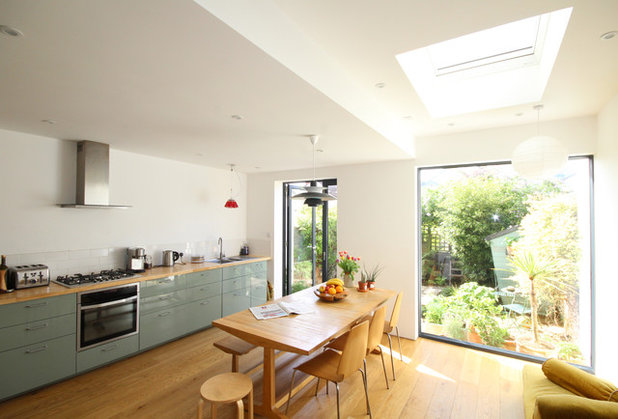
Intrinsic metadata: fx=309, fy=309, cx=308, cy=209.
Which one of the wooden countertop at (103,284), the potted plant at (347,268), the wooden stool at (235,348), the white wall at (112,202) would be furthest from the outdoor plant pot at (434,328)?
the white wall at (112,202)

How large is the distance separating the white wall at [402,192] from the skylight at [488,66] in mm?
868

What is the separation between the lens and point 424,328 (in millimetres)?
4266

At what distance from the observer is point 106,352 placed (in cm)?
328

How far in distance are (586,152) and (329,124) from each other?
279cm

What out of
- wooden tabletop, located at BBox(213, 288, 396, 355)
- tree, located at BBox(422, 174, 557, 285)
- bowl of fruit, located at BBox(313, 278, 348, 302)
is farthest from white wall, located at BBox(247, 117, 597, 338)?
bowl of fruit, located at BBox(313, 278, 348, 302)

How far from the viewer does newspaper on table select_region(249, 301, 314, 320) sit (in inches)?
103

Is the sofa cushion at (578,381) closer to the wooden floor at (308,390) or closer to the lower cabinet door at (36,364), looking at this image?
the wooden floor at (308,390)

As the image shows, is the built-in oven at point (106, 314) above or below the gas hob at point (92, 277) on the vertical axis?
below

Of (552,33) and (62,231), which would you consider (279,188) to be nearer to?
(62,231)

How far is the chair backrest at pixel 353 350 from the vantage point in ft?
7.36

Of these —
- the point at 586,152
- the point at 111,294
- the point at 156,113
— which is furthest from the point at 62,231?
the point at 586,152

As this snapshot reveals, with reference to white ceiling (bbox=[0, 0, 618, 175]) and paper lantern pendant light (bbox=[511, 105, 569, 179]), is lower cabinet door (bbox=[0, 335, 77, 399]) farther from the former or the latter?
paper lantern pendant light (bbox=[511, 105, 569, 179])

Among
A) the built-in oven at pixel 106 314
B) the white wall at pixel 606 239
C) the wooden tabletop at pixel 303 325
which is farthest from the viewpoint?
the built-in oven at pixel 106 314

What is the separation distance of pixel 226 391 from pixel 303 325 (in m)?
0.69
